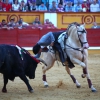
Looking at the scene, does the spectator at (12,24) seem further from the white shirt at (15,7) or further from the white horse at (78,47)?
the white horse at (78,47)

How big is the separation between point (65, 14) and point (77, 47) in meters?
9.19

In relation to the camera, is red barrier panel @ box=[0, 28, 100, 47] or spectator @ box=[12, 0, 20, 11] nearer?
red barrier panel @ box=[0, 28, 100, 47]

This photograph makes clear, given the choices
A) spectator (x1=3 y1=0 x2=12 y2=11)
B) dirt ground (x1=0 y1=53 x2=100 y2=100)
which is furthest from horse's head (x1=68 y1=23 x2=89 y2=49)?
spectator (x1=3 y1=0 x2=12 y2=11)

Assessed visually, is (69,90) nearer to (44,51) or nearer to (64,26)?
(44,51)

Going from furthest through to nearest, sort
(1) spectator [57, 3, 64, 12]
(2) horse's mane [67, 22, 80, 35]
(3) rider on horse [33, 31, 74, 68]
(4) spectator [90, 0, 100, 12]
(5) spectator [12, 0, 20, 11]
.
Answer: (4) spectator [90, 0, 100, 12] → (1) spectator [57, 3, 64, 12] → (5) spectator [12, 0, 20, 11] → (3) rider on horse [33, 31, 74, 68] → (2) horse's mane [67, 22, 80, 35]

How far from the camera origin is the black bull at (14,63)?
7.84 m

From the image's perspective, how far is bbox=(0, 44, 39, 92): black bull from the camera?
7836 mm

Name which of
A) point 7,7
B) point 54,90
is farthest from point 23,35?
point 54,90

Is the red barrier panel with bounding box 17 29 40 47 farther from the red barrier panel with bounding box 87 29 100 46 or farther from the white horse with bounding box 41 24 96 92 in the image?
the white horse with bounding box 41 24 96 92

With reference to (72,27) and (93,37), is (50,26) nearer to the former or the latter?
(93,37)

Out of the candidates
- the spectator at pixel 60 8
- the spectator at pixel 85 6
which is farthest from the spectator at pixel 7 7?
the spectator at pixel 85 6

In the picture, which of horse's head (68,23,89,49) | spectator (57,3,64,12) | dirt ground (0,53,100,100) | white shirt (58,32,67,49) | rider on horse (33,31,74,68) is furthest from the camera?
spectator (57,3,64,12)

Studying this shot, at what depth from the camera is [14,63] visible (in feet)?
26.3

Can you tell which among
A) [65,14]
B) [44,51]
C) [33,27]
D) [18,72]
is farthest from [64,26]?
[18,72]
